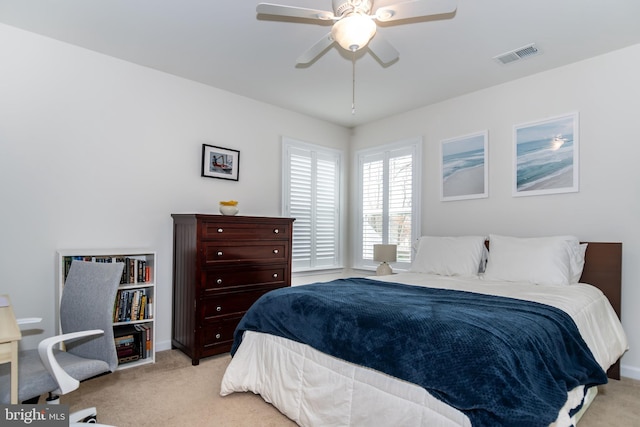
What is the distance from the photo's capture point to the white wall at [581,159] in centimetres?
278

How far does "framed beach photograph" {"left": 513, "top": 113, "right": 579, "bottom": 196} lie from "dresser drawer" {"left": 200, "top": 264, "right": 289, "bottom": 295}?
2.50m

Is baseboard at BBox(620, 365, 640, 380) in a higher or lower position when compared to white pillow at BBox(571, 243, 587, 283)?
lower

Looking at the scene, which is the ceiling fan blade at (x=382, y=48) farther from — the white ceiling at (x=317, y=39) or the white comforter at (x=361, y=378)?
the white comforter at (x=361, y=378)

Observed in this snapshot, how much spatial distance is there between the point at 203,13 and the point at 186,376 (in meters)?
2.72

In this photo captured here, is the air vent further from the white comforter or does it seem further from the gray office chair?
the gray office chair

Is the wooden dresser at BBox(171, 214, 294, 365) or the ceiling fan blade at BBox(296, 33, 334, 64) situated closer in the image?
the ceiling fan blade at BBox(296, 33, 334, 64)

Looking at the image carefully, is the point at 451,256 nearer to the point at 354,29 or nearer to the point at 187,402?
the point at 354,29

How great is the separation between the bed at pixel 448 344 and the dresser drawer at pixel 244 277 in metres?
0.76

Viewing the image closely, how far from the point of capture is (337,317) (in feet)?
6.22

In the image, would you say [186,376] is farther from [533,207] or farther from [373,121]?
[373,121]

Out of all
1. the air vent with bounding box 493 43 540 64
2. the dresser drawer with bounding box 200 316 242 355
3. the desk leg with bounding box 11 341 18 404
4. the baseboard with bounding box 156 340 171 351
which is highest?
the air vent with bounding box 493 43 540 64

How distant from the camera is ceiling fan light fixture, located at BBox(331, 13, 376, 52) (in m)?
1.85

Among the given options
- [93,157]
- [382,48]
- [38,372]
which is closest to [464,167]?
[382,48]

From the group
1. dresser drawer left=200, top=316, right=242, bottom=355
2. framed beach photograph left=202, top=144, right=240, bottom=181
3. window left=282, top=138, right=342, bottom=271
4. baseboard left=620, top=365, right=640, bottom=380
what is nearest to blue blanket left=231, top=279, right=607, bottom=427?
dresser drawer left=200, top=316, right=242, bottom=355
